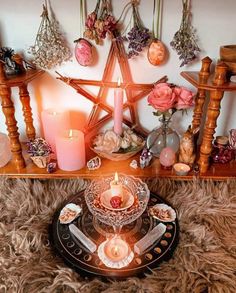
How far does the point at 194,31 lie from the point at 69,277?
2.54 ft

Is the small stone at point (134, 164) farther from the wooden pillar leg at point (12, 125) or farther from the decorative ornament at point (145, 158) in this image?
the wooden pillar leg at point (12, 125)

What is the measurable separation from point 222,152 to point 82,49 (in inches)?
22.3

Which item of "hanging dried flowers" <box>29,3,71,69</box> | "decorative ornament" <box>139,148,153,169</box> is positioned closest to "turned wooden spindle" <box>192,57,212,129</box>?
"decorative ornament" <box>139,148,153,169</box>

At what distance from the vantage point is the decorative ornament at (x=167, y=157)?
82 cm

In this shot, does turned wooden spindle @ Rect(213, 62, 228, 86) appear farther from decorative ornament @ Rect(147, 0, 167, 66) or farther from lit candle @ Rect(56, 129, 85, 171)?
lit candle @ Rect(56, 129, 85, 171)

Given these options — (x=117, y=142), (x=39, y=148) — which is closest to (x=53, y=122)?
(x=39, y=148)

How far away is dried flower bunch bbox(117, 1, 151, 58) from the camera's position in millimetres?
780

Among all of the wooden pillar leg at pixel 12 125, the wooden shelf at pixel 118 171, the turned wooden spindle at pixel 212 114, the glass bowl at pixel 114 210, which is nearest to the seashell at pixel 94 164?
the wooden shelf at pixel 118 171

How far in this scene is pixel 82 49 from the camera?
79cm

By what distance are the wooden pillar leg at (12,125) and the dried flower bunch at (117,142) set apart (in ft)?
0.81

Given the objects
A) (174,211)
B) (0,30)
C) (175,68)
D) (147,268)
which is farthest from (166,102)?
(0,30)

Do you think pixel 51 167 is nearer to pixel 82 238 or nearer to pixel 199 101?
pixel 82 238

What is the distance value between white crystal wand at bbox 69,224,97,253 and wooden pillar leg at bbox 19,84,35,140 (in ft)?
1.37

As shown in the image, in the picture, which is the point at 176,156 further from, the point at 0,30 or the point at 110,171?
the point at 0,30
